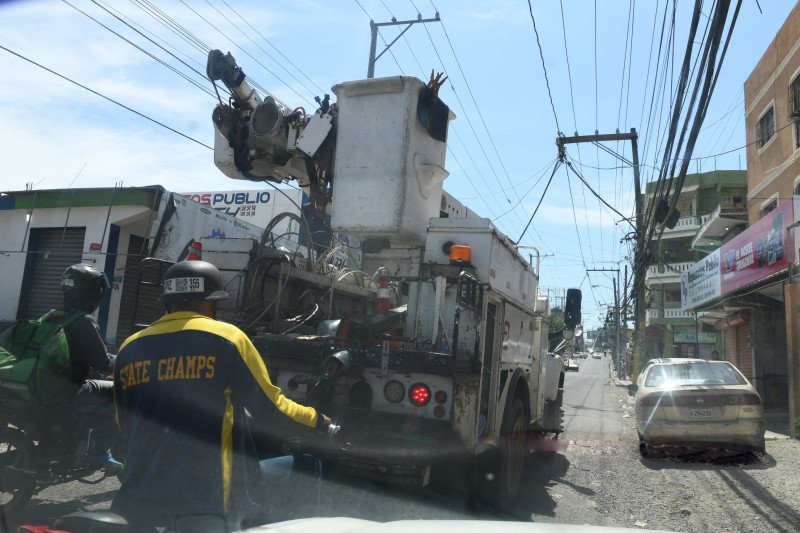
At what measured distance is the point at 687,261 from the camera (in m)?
43.9

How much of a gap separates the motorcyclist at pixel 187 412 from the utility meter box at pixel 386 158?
316 centimetres

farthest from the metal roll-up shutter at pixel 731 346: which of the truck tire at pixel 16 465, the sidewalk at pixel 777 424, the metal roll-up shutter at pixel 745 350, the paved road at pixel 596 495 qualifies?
the truck tire at pixel 16 465

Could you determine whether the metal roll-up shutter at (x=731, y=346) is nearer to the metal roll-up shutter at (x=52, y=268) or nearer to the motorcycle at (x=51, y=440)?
the metal roll-up shutter at (x=52, y=268)

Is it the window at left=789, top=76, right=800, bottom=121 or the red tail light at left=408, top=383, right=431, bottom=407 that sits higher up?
the window at left=789, top=76, right=800, bottom=121

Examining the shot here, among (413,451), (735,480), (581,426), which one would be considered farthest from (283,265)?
(581,426)

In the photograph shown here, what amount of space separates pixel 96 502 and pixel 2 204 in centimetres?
1063

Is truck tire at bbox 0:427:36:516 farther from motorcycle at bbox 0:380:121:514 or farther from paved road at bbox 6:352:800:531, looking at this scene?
paved road at bbox 6:352:800:531

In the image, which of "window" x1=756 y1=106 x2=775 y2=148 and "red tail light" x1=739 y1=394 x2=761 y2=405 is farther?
"window" x1=756 y1=106 x2=775 y2=148

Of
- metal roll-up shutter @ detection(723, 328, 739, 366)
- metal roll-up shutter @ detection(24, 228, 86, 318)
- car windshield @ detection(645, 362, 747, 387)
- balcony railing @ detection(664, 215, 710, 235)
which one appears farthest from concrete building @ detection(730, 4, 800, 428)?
balcony railing @ detection(664, 215, 710, 235)

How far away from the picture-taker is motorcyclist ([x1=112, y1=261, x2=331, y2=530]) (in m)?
2.27

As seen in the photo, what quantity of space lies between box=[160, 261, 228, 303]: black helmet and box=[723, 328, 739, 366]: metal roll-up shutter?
23.3 meters

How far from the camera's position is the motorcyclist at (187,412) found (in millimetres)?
2266

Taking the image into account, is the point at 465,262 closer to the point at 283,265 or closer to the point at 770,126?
the point at 283,265

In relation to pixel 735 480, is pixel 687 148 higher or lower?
higher
